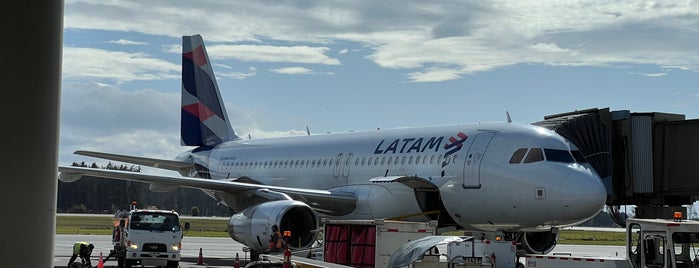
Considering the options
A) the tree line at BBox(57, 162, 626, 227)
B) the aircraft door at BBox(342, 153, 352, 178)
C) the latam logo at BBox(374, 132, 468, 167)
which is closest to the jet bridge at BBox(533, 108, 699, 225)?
the latam logo at BBox(374, 132, 468, 167)

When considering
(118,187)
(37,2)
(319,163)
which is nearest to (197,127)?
(319,163)

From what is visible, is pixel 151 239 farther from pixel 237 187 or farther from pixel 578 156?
pixel 578 156

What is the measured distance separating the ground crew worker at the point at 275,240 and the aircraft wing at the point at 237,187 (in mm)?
2955

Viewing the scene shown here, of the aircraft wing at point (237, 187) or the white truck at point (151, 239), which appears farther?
the aircraft wing at point (237, 187)

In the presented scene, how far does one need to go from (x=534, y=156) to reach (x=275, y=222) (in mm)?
6190

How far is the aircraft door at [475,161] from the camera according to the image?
22.4m

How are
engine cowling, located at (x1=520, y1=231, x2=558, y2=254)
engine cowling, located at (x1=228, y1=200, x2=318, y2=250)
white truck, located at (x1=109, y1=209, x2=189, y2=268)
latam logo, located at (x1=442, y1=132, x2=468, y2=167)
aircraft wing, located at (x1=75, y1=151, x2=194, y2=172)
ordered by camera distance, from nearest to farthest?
white truck, located at (x1=109, y1=209, x2=189, y2=268)
latam logo, located at (x1=442, y1=132, x2=468, y2=167)
engine cowling, located at (x1=228, y1=200, x2=318, y2=250)
engine cowling, located at (x1=520, y1=231, x2=558, y2=254)
aircraft wing, located at (x1=75, y1=151, x2=194, y2=172)

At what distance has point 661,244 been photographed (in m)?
11.8

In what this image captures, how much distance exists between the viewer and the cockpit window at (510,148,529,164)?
21.8 metres

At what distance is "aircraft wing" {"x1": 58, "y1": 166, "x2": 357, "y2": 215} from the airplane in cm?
3

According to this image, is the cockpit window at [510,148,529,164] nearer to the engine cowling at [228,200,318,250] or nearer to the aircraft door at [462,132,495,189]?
the aircraft door at [462,132,495,189]

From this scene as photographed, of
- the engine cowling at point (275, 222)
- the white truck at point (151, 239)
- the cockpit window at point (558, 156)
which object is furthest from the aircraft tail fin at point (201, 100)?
the cockpit window at point (558, 156)

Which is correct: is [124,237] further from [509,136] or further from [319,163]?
[509,136]

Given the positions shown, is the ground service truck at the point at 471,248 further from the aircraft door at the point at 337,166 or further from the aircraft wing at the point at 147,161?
the aircraft wing at the point at 147,161
